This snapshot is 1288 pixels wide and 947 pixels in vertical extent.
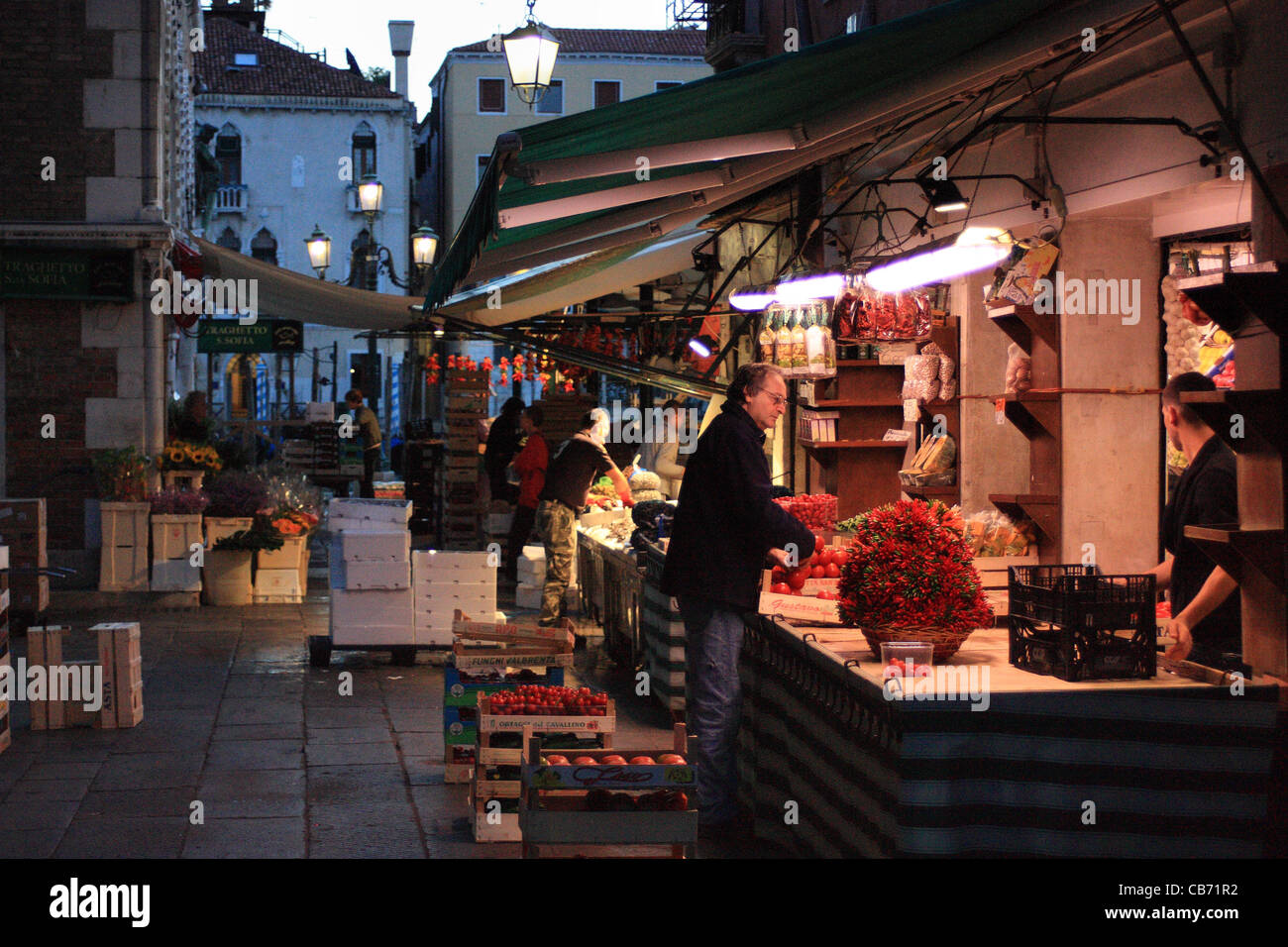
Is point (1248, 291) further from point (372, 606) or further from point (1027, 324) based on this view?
point (372, 606)

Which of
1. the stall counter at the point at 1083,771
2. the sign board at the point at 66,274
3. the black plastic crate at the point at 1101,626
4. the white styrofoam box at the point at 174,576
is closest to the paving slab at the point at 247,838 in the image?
the stall counter at the point at 1083,771

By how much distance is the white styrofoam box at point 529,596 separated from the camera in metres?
14.0

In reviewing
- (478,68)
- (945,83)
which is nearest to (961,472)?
(945,83)

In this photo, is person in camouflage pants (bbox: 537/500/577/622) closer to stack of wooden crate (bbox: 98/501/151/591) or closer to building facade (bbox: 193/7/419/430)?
stack of wooden crate (bbox: 98/501/151/591)

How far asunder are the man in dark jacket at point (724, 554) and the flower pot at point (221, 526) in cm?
896

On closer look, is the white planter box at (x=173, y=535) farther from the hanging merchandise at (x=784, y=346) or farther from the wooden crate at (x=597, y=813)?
the wooden crate at (x=597, y=813)

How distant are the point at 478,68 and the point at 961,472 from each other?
46.3 meters

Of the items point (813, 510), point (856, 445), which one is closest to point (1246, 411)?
point (813, 510)

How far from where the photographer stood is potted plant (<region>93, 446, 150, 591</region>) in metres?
13.8

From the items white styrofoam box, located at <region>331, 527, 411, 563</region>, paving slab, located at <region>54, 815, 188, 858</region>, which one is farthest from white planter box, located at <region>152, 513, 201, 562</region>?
paving slab, located at <region>54, 815, 188, 858</region>

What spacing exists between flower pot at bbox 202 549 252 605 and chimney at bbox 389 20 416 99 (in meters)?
38.3

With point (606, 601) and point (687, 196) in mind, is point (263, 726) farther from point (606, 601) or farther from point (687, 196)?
point (687, 196)

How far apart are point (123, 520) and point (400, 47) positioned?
40256 millimetres

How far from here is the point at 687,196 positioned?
743 cm
